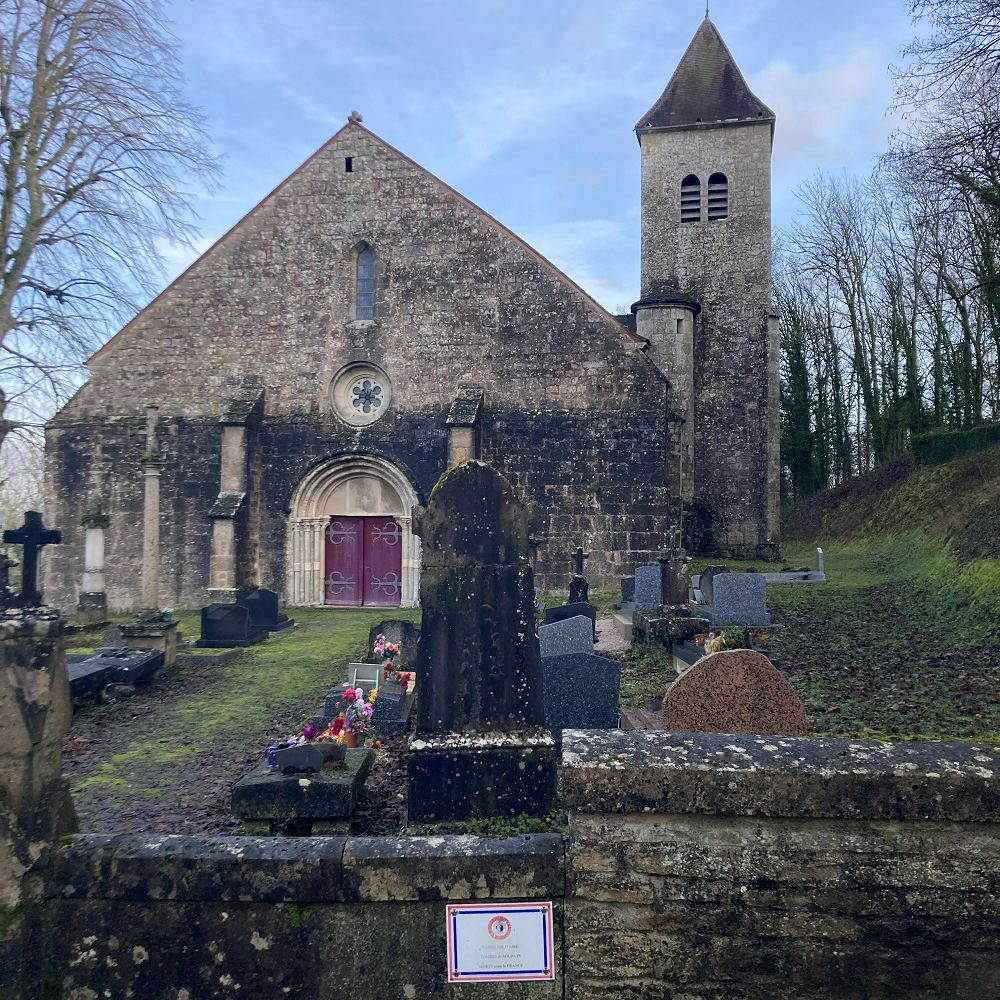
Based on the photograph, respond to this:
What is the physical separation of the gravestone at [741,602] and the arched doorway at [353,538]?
7.59 metres

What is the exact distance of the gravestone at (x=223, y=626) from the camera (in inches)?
491

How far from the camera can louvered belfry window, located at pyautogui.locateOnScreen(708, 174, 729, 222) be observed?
2283 cm

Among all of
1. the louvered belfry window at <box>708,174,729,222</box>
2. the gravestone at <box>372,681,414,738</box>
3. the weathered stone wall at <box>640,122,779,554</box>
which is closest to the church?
the weathered stone wall at <box>640,122,779,554</box>

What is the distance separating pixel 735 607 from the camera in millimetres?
11031

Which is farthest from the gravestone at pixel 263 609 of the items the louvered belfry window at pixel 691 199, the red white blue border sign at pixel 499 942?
the louvered belfry window at pixel 691 199

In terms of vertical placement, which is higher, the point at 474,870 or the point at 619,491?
the point at 619,491

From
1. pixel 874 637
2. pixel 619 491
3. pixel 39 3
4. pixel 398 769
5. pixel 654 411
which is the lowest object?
pixel 398 769

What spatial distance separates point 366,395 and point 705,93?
15554 millimetres

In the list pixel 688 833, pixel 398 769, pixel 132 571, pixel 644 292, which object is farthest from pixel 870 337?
pixel 688 833

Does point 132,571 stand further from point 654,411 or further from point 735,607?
point 735,607

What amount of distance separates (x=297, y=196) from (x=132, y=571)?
9313mm

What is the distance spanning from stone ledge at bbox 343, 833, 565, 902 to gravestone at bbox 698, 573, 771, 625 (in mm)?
8782

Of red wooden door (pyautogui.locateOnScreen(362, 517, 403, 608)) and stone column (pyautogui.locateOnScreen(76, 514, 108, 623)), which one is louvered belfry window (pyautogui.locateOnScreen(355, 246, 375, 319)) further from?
stone column (pyautogui.locateOnScreen(76, 514, 108, 623))

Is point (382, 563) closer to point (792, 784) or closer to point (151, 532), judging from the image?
point (151, 532)
